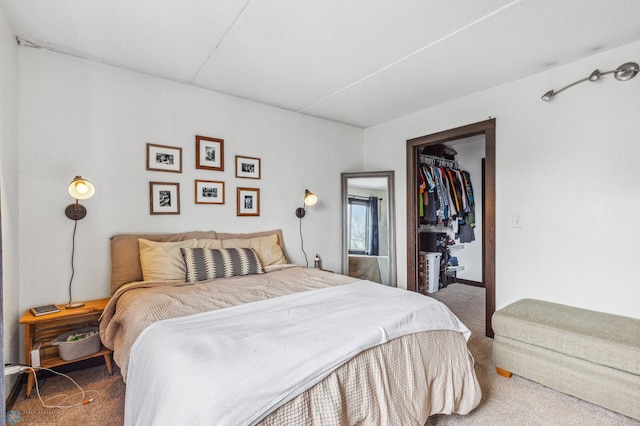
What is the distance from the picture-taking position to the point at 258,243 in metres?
3.13

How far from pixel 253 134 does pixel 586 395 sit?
3.43 metres

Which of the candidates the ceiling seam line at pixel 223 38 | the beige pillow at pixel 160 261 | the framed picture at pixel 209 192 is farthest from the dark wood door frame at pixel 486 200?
the beige pillow at pixel 160 261

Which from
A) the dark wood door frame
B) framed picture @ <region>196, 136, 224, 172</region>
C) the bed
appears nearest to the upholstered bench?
the dark wood door frame

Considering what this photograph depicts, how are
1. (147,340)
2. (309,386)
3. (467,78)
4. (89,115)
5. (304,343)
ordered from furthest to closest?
(467,78) < (89,115) < (147,340) < (304,343) < (309,386)

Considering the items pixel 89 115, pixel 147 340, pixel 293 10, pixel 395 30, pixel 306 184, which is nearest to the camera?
pixel 147 340

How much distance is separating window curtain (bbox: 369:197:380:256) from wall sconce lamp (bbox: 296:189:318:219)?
80 centimetres

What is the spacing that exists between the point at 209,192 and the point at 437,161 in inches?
135

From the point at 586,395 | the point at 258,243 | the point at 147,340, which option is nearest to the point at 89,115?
the point at 258,243

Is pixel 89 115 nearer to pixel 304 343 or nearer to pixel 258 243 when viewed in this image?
pixel 258 243

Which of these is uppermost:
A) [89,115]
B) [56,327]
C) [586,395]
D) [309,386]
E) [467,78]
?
[467,78]

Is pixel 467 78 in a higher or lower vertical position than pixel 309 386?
higher

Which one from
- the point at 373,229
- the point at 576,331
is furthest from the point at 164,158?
the point at 576,331

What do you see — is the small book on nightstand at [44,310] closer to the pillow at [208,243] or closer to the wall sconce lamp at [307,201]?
the pillow at [208,243]

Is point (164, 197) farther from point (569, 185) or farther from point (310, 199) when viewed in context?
point (569, 185)
